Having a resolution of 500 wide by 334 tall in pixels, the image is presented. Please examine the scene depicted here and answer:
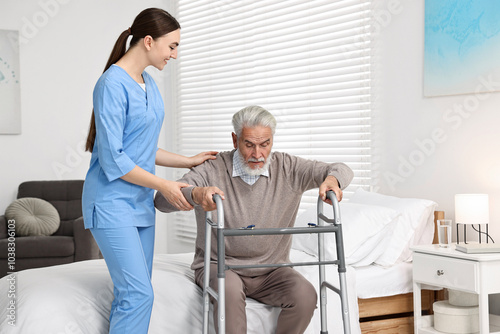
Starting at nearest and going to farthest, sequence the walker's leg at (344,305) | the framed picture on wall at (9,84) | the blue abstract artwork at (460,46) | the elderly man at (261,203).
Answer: the walker's leg at (344,305) < the elderly man at (261,203) < the blue abstract artwork at (460,46) < the framed picture on wall at (9,84)

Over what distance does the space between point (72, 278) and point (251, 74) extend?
9.18ft

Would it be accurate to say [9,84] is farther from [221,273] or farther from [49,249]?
[221,273]

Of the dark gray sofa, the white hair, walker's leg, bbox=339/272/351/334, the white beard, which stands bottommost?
the dark gray sofa

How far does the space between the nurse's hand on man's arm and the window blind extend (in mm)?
1901

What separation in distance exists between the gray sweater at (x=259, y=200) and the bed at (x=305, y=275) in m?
0.20

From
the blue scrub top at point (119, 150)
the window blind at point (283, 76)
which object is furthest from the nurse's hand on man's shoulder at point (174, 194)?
the window blind at point (283, 76)

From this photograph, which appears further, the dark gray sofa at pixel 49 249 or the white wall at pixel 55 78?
the white wall at pixel 55 78

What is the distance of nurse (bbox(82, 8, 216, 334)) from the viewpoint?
6.68 ft

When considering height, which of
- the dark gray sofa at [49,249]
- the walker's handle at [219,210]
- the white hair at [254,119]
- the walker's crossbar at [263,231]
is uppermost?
the white hair at [254,119]

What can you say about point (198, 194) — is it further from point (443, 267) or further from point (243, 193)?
point (443, 267)

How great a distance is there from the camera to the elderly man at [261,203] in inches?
92.8

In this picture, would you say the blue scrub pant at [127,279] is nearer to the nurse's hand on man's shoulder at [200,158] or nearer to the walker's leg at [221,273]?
the walker's leg at [221,273]

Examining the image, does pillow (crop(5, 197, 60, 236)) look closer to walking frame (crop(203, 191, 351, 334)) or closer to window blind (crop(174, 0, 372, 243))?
window blind (crop(174, 0, 372, 243))

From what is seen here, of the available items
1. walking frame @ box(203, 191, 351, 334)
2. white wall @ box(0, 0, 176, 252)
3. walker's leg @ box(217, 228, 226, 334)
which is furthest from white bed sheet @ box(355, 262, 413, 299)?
white wall @ box(0, 0, 176, 252)
